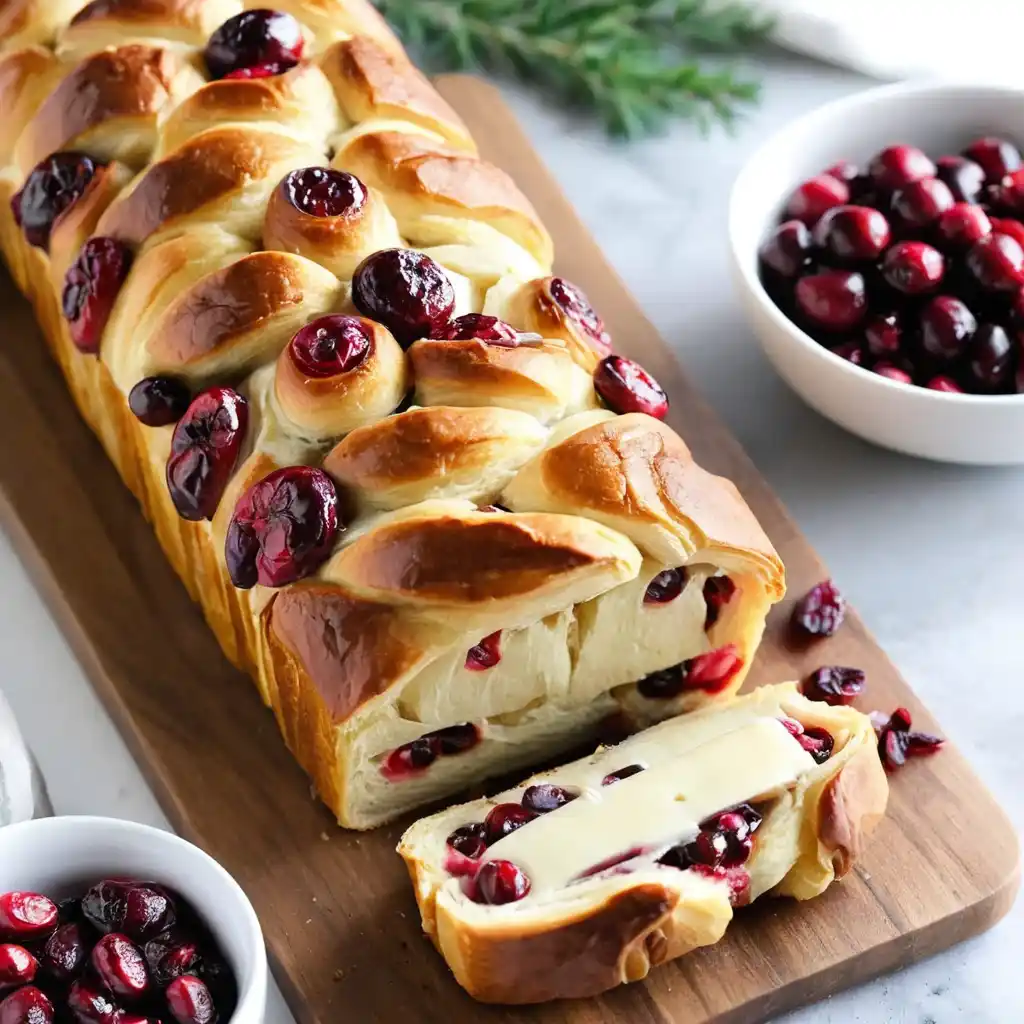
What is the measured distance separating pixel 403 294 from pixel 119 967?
4.04 feet

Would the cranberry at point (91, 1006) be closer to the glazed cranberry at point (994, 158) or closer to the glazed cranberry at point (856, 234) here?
the glazed cranberry at point (856, 234)

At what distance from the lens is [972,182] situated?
3.79 metres

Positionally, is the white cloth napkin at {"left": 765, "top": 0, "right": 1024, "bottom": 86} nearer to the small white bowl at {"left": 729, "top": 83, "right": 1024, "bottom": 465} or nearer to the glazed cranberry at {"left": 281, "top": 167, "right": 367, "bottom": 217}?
the small white bowl at {"left": 729, "top": 83, "right": 1024, "bottom": 465}

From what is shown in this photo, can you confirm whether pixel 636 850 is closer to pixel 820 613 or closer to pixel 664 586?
pixel 664 586

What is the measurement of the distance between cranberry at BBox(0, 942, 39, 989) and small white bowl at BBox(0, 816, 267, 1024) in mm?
176

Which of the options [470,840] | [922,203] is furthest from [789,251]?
[470,840]

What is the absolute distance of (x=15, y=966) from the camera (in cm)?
258

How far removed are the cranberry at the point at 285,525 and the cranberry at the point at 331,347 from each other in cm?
18

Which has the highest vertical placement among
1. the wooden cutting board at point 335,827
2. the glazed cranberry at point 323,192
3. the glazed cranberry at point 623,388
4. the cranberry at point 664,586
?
the glazed cranberry at point 323,192

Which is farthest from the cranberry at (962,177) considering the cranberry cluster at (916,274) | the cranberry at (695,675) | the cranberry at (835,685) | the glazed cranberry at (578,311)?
the cranberry at (695,675)

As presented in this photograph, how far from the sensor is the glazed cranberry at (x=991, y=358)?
349 cm

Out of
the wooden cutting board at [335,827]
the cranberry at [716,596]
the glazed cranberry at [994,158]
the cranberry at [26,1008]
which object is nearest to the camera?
the cranberry at [26,1008]

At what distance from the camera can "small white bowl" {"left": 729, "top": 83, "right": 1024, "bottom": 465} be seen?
3.51 m

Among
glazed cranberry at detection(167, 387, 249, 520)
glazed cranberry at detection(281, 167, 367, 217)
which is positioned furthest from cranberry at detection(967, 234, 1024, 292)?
glazed cranberry at detection(167, 387, 249, 520)
